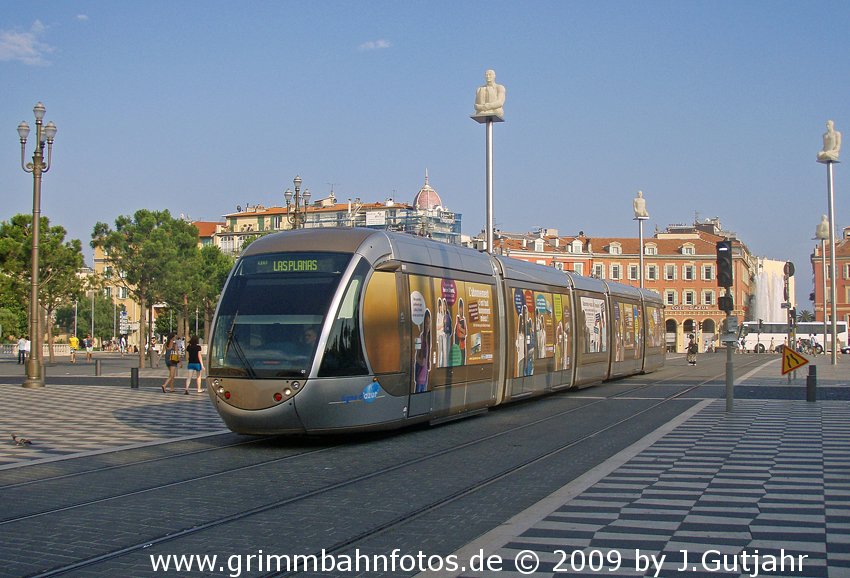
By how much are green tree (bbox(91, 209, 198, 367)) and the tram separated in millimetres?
40661

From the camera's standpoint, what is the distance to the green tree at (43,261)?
5038 cm

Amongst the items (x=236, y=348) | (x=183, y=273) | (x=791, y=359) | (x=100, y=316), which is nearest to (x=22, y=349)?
(x=183, y=273)

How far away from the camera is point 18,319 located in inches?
3728

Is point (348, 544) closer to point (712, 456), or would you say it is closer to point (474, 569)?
point (474, 569)

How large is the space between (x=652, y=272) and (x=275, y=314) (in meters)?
119

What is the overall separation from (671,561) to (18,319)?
3787 inches

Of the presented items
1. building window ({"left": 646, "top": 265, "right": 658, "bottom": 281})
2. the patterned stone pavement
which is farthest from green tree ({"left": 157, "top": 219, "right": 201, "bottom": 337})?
building window ({"left": 646, "top": 265, "right": 658, "bottom": 281})

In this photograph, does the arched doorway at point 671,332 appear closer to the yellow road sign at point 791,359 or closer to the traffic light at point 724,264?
the yellow road sign at point 791,359

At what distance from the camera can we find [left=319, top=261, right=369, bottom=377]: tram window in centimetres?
1495

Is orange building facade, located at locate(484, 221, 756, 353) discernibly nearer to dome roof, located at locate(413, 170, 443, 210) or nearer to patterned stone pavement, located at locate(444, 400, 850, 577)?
dome roof, located at locate(413, 170, 443, 210)

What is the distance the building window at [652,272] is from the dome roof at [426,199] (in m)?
30.4

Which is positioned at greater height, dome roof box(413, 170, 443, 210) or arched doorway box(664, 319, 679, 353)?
dome roof box(413, 170, 443, 210)

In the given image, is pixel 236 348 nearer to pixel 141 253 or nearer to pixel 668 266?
pixel 141 253

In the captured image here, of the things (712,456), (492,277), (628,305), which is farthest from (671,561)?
(628,305)
